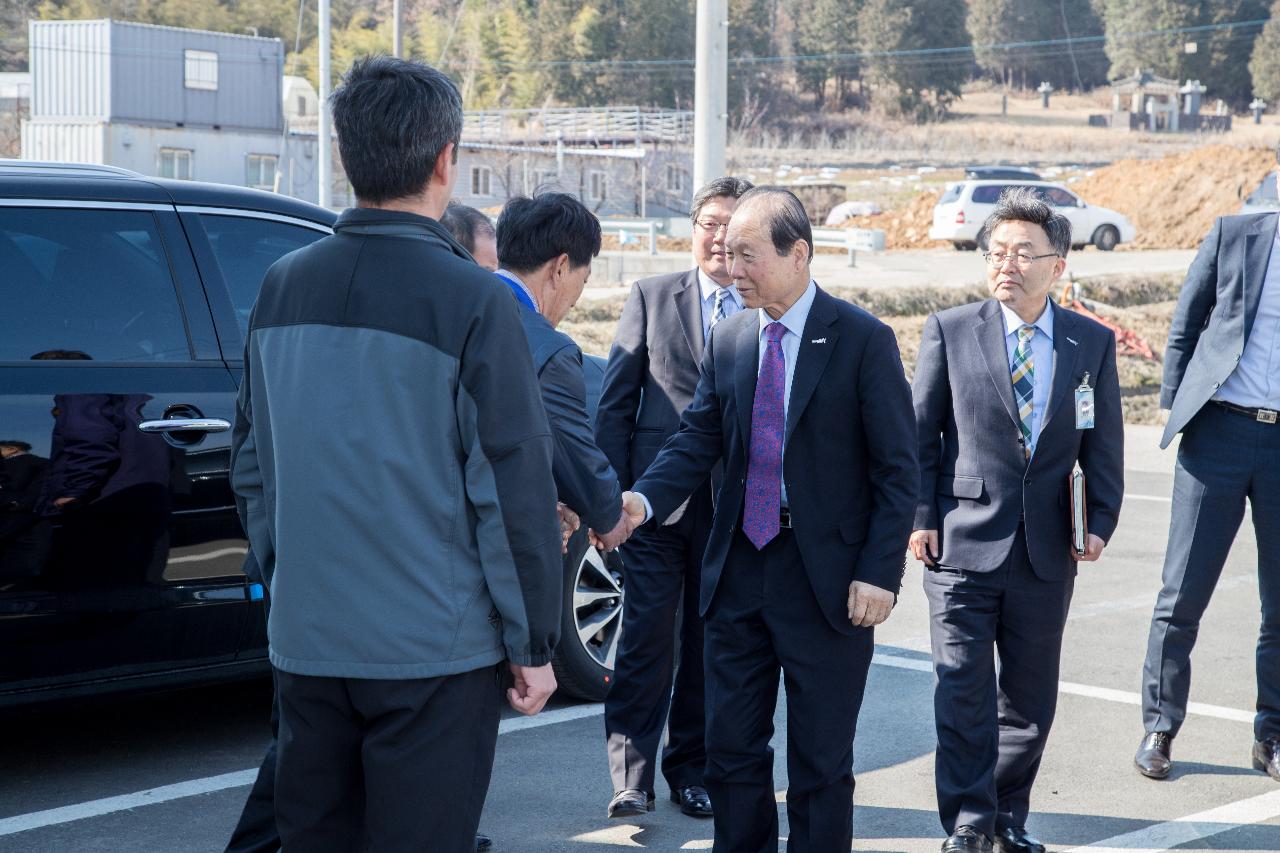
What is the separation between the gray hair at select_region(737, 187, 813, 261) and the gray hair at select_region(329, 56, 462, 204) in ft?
4.00

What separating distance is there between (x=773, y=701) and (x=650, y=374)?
136 cm

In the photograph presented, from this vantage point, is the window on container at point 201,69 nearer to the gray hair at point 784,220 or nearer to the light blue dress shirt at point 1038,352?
the light blue dress shirt at point 1038,352

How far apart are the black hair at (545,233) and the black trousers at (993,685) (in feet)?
4.97

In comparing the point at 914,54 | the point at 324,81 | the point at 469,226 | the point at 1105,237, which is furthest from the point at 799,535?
the point at 914,54

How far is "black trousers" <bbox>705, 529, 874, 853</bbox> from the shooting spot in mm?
3752

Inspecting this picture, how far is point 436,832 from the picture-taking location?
106 inches

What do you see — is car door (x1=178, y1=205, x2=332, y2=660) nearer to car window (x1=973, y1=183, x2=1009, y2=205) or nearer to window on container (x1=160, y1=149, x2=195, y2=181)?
car window (x1=973, y1=183, x2=1009, y2=205)

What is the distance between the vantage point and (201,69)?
51.2 meters

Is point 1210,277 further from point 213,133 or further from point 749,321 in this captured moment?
point 213,133

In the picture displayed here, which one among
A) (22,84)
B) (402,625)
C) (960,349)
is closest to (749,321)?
(960,349)

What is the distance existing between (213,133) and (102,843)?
5022cm

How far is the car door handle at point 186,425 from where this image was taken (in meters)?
4.54

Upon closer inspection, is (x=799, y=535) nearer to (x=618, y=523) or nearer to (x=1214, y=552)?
(x=618, y=523)

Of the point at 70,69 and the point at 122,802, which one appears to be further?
the point at 70,69
